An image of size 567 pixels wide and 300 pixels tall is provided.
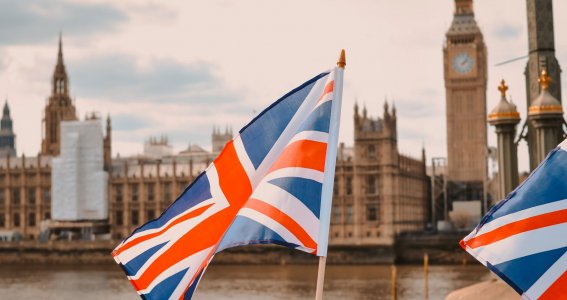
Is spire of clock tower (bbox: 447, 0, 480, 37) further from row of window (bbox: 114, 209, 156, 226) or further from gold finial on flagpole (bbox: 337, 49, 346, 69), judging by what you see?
gold finial on flagpole (bbox: 337, 49, 346, 69)

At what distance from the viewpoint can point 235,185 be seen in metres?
10.9

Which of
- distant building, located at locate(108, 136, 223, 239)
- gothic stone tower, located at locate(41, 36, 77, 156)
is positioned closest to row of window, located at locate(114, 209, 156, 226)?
distant building, located at locate(108, 136, 223, 239)

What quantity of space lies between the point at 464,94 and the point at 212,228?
4869 inches

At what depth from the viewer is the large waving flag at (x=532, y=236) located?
896 centimetres

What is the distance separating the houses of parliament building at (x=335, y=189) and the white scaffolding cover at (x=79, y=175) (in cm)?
134

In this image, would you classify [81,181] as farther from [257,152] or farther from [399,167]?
[257,152]

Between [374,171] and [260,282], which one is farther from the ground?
[374,171]

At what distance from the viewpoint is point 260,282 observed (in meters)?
64.9

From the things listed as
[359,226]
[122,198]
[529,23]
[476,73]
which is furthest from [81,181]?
[529,23]

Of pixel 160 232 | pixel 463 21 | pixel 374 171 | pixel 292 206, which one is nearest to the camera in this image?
pixel 292 206

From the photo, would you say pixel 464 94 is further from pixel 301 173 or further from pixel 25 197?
pixel 301 173

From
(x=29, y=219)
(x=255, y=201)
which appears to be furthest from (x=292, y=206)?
(x=29, y=219)

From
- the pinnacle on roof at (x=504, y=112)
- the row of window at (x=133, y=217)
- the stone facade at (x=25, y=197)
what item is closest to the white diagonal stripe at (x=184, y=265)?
the pinnacle on roof at (x=504, y=112)

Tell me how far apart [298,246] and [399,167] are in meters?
85.6
